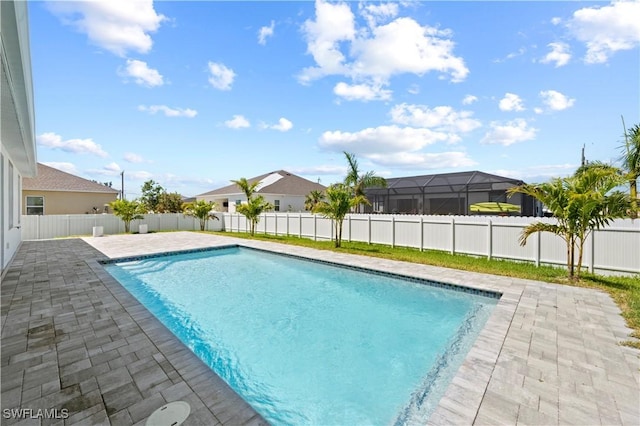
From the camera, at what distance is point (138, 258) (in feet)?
35.0

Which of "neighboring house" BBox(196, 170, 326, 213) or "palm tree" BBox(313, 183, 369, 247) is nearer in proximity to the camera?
"palm tree" BBox(313, 183, 369, 247)

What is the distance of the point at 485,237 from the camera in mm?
9672

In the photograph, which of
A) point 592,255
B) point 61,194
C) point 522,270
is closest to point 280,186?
point 61,194

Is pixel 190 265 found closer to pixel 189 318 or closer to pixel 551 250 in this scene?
pixel 189 318

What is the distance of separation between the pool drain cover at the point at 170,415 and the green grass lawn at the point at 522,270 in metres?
5.28

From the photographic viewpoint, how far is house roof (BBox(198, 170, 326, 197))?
25.8 metres

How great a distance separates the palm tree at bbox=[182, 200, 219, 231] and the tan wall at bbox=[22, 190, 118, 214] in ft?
20.9

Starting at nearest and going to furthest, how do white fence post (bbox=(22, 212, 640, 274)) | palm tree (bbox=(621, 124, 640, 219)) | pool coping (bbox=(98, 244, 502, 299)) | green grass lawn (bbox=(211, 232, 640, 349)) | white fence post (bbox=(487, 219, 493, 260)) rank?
green grass lawn (bbox=(211, 232, 640, 349))
pool coping (bbox=(98, 244, 502, 299))
white fence post (bbox=(22, 212, 640, 274))
palm tree (bbox=(621, 124, 640, 219))
white fence post (bbox=(487, 219, 493, 260))

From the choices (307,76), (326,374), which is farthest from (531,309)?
(307,76)

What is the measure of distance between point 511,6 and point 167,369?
12017 millimetres

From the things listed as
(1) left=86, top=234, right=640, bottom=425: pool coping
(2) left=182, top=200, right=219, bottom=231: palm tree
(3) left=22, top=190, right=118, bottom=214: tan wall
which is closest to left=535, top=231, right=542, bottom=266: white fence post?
(1) left=86, top=234, right=640, bottom=425: pool coping

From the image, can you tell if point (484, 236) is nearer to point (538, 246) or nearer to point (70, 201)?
point (538, 246)

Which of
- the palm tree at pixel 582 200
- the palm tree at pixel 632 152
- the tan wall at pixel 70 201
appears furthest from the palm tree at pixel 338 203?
the tan wall at pixel 70 201

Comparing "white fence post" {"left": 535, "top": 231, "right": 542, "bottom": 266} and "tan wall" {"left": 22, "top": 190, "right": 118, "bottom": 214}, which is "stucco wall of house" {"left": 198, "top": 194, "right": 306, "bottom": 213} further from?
"white fence post" {"left": 535, "top": 231, "right": 542, "bottom": 266}
